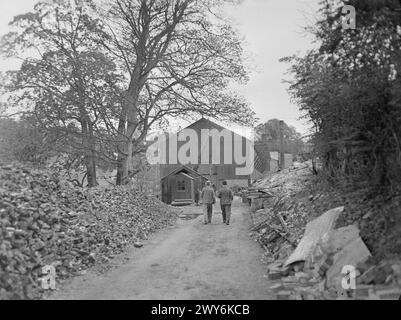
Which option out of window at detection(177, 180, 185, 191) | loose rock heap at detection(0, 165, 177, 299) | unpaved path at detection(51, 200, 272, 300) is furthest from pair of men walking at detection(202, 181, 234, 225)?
window at detection(177, 180, 185, 191)

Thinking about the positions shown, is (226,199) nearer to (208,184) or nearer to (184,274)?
(208,184)

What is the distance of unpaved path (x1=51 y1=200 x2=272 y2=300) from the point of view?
759 cm

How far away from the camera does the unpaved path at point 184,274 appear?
7589mm

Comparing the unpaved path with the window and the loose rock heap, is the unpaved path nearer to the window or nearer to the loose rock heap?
the loose rock heap

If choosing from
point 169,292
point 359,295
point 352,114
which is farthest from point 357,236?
point 169,292

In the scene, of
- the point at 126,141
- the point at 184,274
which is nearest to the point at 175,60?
the point at 126,141

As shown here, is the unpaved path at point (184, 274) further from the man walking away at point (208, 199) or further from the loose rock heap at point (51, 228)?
the man walking away at point (208, 199)

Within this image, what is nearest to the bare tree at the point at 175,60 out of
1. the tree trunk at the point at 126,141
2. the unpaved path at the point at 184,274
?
the tree trunk at the point at 126,141

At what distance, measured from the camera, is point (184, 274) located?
8.99m

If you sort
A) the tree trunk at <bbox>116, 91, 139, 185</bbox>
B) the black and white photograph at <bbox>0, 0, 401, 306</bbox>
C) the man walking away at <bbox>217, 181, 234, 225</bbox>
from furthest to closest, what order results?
the tree trunk at <bbox>116, 91, 139, 185</bbox> < the man walking away at <bbox>217, 181, 234, 225</bbox> < the black and white photograph at <bbox>0, 0, 401, 306</bbox>

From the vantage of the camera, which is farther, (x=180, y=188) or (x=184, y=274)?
(x=180, y=188)

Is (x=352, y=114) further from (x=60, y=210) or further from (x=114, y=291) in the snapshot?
(x=60, y=210)

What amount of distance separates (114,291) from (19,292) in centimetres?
163

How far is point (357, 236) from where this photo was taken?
7.75m
